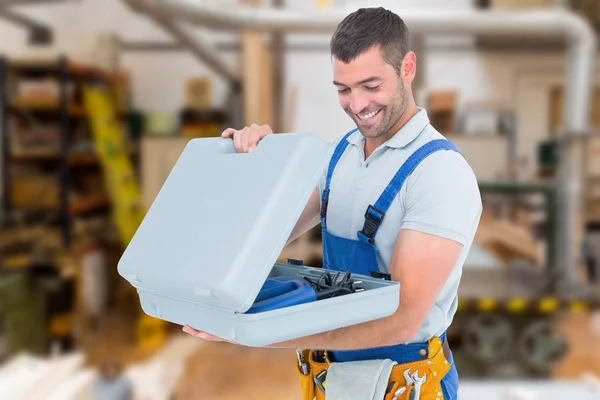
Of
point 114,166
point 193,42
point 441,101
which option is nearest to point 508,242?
point 441,101

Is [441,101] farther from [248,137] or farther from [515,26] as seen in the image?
[248,137]

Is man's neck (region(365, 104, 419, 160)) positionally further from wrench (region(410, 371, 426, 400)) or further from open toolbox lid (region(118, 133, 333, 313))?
wrench (region(410, 371, 426, 400))

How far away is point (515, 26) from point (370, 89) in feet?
11.1

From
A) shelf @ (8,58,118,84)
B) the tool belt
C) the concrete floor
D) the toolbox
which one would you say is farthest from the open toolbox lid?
shelf @ (8,58,118,84)

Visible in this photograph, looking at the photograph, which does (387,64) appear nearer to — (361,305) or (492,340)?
(361,305)

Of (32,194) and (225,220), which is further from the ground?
(225,220)

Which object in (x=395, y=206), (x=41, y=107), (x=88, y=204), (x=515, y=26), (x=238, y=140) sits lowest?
(x=88, y=204)

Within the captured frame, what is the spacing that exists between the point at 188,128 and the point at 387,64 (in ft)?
17.8

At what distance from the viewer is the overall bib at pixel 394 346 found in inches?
40.1

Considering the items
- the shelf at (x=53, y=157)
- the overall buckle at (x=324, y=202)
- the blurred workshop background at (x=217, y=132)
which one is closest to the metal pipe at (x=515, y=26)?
the blurred workshop background at (x=217, y=132)

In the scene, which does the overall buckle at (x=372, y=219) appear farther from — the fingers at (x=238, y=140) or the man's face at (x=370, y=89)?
A: the fingers at (x=238, y=140)

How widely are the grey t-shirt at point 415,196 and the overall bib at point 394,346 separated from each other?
0.05 ft

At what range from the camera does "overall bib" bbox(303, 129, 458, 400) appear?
1.02 metres

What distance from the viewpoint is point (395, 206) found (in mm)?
1019
